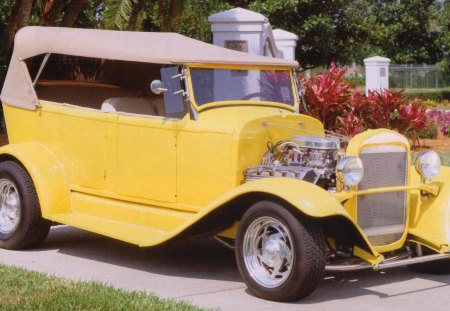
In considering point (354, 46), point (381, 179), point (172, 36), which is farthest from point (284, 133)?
point (354, 46)

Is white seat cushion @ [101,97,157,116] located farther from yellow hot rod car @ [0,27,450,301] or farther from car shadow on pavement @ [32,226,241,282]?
car shadow on pavement @ [32,226,241,282]

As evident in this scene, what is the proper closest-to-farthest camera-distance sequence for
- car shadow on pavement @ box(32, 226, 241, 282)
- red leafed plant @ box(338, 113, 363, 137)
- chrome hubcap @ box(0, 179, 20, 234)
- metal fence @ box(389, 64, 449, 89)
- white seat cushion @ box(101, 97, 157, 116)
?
car shadow on pavement @ box(32, 226, 241, 282)
white seat cushion @ box(101, 97, 157, 116)
chrome hubcap @ box(0, 179, 20, 234)
red leafed plant @ box(338, 113, 363, 137)
metal fence @ box(389, 64, 449, 89)

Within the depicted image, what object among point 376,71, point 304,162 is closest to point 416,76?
point 376,71

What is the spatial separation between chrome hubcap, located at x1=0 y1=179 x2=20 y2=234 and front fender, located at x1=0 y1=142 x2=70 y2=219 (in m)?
0.25

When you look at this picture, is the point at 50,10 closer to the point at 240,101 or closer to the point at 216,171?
the point at 240,101

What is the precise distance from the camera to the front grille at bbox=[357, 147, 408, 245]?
6.53m

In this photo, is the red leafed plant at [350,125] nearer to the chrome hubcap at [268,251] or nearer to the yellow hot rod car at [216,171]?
the yellow hot rod car at [216,171]

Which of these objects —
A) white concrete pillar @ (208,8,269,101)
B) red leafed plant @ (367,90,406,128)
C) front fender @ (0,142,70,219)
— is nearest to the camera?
front fender @ (0,142,70,219)

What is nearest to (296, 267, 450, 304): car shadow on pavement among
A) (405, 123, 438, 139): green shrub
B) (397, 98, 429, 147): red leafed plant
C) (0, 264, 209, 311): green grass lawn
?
(0, 264, 209, 311): green grass lawn

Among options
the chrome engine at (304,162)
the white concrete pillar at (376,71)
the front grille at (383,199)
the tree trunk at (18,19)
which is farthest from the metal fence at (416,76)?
the chrome engine at (304,162)

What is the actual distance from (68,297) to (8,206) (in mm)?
2381

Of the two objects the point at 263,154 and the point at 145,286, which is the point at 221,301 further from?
the point at 263,154

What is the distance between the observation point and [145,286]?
21.3 ft

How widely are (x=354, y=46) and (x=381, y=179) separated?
23.3 meters
